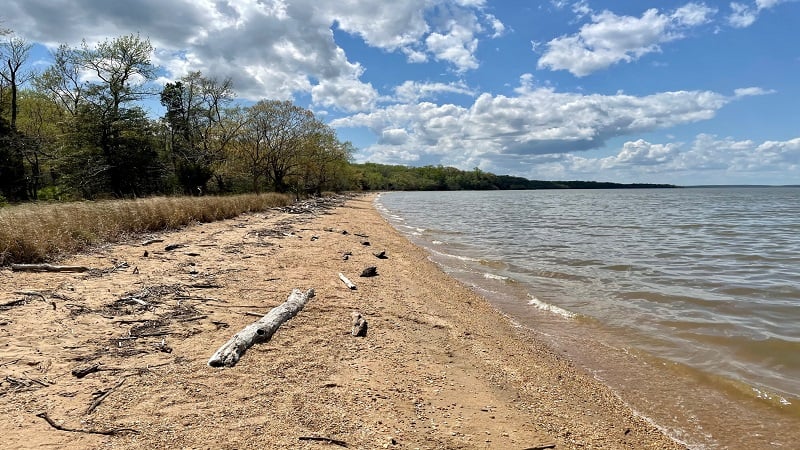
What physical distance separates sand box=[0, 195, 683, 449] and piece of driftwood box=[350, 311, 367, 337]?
0.35 feet

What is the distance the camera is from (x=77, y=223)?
10625mm

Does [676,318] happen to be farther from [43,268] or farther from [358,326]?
[43,268]

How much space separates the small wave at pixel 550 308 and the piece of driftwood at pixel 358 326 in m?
4.40

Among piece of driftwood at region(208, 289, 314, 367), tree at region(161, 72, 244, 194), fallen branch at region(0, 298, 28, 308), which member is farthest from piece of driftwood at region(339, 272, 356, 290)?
tree at region(161, 72, 244, 194)

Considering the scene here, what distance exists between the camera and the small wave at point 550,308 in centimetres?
863

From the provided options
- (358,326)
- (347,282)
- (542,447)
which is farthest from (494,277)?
(542,447)

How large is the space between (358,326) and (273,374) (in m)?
1.85

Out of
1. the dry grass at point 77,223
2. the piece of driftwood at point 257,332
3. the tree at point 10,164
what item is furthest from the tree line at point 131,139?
the piece of driftwood at point 257,332

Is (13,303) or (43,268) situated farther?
(43,268)

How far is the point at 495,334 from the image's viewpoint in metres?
7.12

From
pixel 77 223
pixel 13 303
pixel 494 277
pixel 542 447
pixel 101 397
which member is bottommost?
pixel 494 277

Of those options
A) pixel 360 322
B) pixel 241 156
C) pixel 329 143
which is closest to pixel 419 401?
pixel 360 322

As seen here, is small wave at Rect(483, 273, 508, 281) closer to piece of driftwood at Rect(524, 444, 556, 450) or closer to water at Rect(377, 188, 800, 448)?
water at Rect(377, 188, 800, 448)

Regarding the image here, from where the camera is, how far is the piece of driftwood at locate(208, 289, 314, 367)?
4.74 metres
